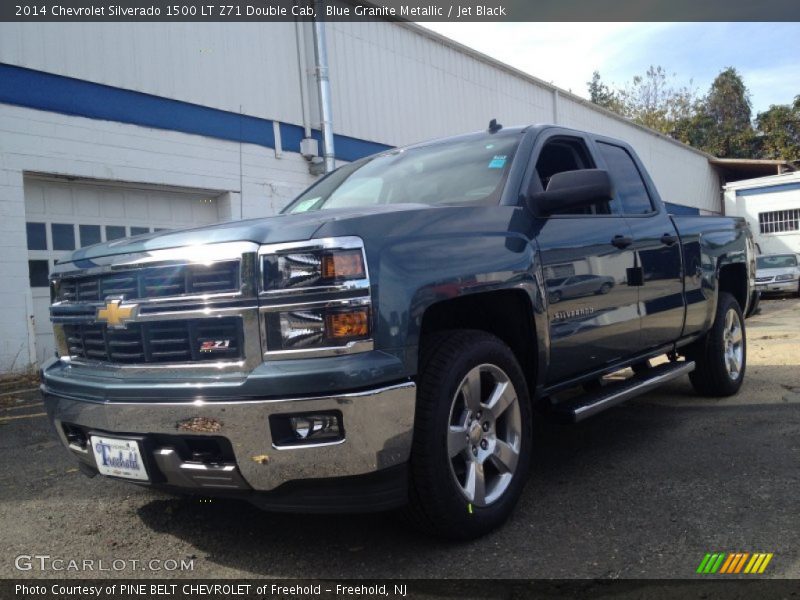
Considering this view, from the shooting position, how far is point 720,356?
5.48m

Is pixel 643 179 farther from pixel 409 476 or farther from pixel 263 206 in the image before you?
pixel 263 206

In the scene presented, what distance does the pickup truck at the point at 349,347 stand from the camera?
2459mm

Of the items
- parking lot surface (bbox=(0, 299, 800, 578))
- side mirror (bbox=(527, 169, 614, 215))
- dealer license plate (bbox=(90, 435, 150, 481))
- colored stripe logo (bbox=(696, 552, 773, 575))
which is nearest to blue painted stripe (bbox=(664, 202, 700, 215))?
parking lot surface (bbox=(0, 299, 800, 578))

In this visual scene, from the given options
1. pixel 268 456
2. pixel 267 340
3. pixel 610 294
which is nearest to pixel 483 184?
pixel 610 294

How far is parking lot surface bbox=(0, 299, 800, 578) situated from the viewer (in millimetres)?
2703

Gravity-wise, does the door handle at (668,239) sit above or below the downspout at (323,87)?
below

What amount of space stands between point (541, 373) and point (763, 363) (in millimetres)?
5213

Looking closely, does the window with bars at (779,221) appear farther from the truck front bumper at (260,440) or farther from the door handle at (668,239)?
the truck front bumper at (260,440)

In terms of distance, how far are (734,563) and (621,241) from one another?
194 cm

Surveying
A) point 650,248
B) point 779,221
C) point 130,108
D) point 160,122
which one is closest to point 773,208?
point 779,221

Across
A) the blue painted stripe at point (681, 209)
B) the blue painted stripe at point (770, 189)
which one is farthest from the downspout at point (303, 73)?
the blue painted stripe at point (770, 189)

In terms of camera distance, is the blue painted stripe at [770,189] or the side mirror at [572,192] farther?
the blue painted stripe at [770,189]

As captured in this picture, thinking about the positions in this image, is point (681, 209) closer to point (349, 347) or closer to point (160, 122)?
point (160, 122)

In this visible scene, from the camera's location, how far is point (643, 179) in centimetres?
490
